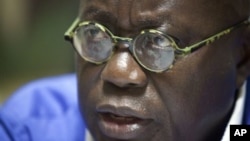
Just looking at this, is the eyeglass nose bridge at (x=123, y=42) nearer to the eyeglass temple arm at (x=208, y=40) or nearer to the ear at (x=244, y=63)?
the eyeglass temple arm at (x=208, y=40)

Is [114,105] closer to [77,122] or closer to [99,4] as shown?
[99,4]

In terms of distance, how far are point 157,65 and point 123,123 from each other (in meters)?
0.13

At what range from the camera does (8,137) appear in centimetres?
126

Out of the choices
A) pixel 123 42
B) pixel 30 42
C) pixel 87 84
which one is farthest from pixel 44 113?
pixel 30 42

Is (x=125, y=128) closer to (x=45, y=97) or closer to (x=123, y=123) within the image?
(x=123, y=123)

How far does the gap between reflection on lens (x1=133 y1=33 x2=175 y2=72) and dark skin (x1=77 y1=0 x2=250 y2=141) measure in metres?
0.01

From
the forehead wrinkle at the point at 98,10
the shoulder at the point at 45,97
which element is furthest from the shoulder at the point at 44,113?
the forehead wrinkle at the point at 98,10

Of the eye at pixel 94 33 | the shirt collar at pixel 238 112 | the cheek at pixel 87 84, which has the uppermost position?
the eye at pixel 94 33

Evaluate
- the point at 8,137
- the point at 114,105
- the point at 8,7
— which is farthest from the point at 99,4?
the point at 8,7

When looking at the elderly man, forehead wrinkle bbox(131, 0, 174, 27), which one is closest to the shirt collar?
the elderly man

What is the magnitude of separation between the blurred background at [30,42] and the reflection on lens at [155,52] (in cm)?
175

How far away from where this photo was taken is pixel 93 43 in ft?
3.51

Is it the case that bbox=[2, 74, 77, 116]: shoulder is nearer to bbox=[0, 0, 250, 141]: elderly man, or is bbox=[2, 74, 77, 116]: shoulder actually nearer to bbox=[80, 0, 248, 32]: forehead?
bbox=[0, 0, 250, 141]: elderly man

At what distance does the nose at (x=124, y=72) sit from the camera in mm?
971
